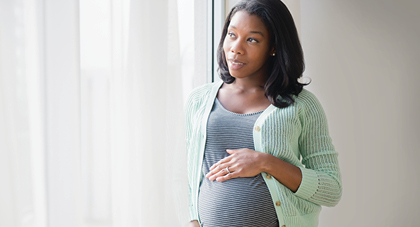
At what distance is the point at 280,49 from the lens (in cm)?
117

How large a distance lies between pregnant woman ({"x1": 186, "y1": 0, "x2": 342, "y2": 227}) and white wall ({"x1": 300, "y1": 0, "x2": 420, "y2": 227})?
1007 mm

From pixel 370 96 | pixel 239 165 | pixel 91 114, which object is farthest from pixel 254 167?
pixel 370 96

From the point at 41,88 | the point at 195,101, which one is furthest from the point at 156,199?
the point at 195,101

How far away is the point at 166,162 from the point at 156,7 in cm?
35

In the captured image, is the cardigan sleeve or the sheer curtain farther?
the cardigan sleeve

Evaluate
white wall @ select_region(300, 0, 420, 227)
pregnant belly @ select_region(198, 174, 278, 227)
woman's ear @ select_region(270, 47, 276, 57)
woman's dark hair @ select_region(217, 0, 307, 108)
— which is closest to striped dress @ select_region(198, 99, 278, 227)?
pregnant belly @ select_region(198, 174, 278, 227)

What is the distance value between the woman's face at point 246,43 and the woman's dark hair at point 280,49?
0.09ft

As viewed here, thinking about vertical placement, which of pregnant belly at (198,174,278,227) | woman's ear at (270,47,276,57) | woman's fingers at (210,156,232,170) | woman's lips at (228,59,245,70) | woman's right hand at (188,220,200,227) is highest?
woman's ear at (270,47,276,57)

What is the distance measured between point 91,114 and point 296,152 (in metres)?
0.76

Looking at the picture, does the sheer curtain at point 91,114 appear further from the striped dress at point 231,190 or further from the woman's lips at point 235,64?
the woman's lips at point 235,64

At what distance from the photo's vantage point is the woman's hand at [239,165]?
1.06 m

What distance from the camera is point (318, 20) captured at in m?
2.10

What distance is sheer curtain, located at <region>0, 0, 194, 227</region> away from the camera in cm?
48

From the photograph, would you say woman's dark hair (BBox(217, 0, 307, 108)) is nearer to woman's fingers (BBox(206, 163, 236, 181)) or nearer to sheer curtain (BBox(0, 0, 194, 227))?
woman's fingers (BBox(206, 163, 236, 181))
